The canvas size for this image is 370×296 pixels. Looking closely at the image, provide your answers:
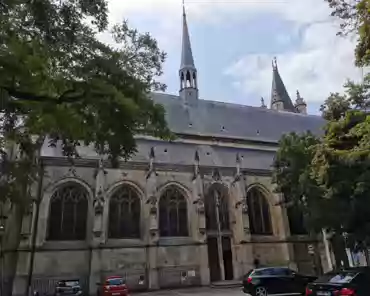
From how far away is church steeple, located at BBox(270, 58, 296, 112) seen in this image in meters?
43.2

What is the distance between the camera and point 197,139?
28.3 m

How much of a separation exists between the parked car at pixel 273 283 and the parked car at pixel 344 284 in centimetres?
408

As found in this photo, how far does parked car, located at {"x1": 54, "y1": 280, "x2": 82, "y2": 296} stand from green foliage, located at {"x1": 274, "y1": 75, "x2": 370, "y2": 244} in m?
11.9

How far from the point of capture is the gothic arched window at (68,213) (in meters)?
19.5

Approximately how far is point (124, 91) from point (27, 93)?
1.77 meters

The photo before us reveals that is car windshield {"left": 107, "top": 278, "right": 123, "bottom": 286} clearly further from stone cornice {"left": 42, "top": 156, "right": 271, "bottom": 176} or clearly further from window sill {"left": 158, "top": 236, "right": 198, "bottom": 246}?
stone cornice {"left": 42, "top": 156, "right": 271, "bottom": 176}

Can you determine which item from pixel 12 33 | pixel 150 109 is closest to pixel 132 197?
pixel 150 109

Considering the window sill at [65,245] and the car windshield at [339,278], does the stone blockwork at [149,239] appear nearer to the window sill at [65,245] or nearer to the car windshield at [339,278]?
the window sill at [65,245]

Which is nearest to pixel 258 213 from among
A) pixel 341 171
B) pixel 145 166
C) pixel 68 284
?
pixel 145 166

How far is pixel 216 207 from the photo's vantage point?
2353cm

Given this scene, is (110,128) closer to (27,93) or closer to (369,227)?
(27,93)

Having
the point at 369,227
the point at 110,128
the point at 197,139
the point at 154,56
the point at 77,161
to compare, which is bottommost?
the point at 369,227

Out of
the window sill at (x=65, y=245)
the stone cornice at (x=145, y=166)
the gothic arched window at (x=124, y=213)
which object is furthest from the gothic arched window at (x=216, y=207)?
the window sill at (x=65, y=245)

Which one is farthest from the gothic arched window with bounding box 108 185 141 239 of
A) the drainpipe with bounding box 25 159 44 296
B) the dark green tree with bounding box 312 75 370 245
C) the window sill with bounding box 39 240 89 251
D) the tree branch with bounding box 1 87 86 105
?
the tree branch with bounding box 1 87 86 105
